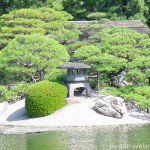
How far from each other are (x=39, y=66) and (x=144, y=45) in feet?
20.4

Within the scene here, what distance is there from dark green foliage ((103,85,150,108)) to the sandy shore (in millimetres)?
770

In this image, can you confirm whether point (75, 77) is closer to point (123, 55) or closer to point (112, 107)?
point (123, 55)

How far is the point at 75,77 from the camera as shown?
2753cm

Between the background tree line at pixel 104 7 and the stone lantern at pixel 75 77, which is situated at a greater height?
the background tree line at pixel 104 7

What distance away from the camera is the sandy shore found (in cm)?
2366

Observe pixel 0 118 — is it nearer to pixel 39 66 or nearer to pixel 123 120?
pixel 39 66

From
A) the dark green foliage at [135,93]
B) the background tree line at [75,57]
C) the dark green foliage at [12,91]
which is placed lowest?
the dark green foliage at [12,91]

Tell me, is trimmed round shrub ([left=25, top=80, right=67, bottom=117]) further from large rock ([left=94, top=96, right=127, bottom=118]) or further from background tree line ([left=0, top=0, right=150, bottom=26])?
background tree line ([left=0, top=0, right=150, bottom=26])

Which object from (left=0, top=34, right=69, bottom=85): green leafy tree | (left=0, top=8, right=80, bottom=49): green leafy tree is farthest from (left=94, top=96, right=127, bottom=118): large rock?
(left=0, top=8, right=80, bottom=49): green leafy tree

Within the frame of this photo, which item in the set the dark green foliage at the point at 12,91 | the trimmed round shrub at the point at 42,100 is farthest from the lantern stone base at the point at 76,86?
the dark green foliage at the point at 12,91

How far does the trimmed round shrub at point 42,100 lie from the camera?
25.0 metres

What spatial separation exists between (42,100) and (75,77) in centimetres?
329

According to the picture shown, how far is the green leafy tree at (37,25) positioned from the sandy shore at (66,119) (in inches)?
313

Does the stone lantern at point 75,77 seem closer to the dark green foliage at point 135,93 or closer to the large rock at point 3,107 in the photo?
the dark green foliage at point 135,93
